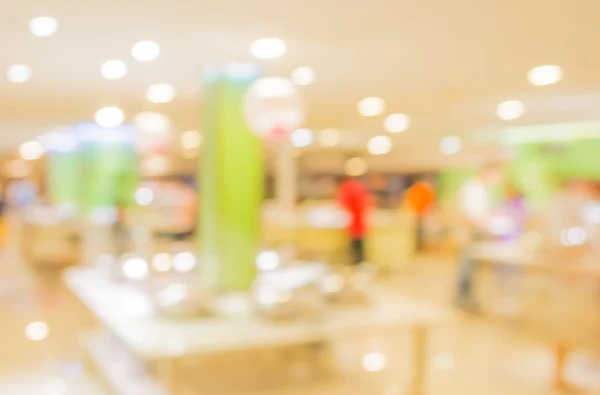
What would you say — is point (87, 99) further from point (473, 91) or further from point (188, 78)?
point (473, 91)

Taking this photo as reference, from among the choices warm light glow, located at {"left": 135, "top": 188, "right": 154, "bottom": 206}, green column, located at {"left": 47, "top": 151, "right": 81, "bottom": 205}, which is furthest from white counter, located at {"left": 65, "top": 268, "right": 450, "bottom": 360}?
green column, located at {"left": 47, "top": 151, "right": 81, "bottom": 205}

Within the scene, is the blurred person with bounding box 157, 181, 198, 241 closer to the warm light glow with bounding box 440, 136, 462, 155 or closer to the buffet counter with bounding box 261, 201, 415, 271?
the buffet counter with bounding box 261, 201, 415, 271

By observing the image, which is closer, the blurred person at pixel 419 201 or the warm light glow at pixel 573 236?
the warm light glow at pixel 573 236

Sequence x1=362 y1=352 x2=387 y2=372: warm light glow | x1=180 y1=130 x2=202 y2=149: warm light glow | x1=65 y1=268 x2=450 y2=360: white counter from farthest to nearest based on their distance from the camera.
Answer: x1=180 y1=130 x2=202 y2=149: warm light glow < x1=362 y1=352 x2=387 y2=372: warm light glow < x1=65 y1=268 x2=450 y2=360: white counter

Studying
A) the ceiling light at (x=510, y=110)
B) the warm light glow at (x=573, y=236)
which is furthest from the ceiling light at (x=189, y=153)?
the warm light glow at (x=573, y=236)

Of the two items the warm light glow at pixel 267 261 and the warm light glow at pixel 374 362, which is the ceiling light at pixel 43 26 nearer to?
the warm light glow at pixel 267 261

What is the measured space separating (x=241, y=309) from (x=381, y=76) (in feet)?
9.05

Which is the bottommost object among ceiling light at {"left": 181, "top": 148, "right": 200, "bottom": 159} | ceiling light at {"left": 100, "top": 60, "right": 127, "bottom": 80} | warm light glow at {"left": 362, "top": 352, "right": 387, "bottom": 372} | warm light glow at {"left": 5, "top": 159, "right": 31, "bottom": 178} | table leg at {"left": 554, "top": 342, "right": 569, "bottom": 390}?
table leg at {"left": 554, "top": 342, "right": 569, "bottom": 390}

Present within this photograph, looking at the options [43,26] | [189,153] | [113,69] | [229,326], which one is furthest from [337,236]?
[189,153]

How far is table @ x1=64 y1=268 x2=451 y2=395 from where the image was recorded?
2975 mm

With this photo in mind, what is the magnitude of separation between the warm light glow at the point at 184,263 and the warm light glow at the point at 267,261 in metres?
0.57

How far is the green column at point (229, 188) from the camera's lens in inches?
182

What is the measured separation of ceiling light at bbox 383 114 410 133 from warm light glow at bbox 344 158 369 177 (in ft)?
16.9

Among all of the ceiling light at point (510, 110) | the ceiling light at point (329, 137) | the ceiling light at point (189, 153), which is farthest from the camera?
the ceiling light at point (189, 153)
